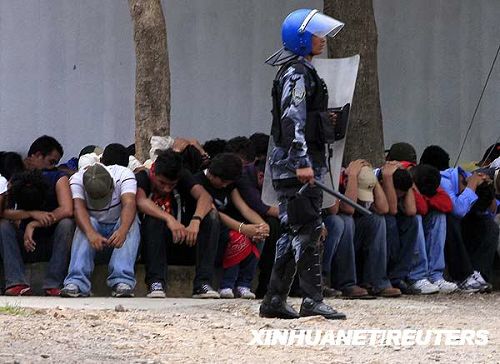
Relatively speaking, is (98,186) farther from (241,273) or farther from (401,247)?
(401,247)

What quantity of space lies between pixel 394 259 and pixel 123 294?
2558mm

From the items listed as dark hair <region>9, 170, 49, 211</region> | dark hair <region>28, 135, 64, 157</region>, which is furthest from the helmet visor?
dark hair <region>28, 135, 64, 157</region>

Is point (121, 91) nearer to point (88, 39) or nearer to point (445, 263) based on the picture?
point (88, 39)

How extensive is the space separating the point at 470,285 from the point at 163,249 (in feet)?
9.68

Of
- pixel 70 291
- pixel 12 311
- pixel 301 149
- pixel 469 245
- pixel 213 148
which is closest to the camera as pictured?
pixel 301 149

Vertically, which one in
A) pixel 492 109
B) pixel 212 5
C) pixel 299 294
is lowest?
pixel 299 294

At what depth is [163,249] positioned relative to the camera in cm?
1120

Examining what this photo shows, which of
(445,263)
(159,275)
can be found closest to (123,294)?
(159,275)

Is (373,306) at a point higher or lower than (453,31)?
lower

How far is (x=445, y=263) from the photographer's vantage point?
12.8m

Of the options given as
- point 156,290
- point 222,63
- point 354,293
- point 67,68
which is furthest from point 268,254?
point 67,68

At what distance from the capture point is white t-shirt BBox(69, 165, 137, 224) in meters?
11.2

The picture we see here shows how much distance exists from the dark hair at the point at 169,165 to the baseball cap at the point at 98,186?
380mm

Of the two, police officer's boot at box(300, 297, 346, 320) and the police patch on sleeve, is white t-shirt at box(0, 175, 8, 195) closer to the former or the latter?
police officer's boot at box(300, 297, 346, 320)
